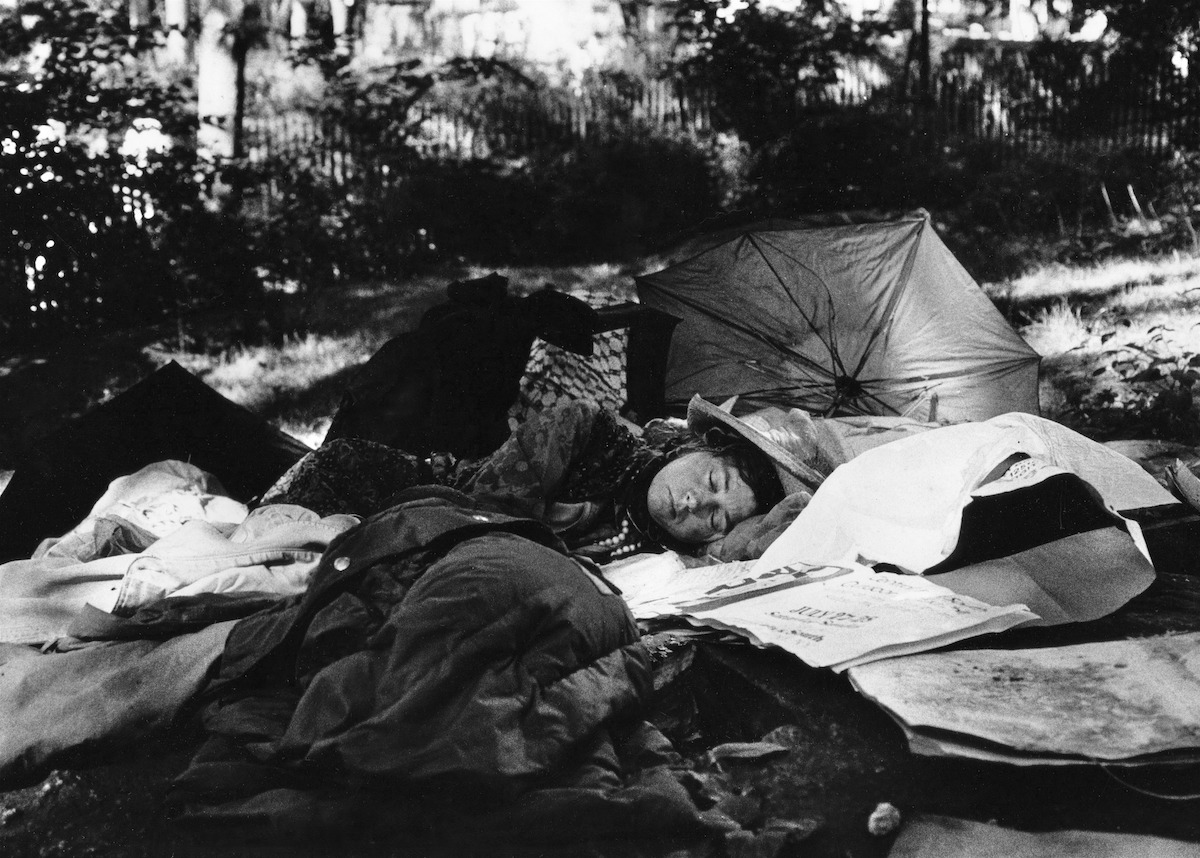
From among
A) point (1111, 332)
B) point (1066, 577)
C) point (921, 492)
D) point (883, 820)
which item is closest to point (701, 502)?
point (921, 492)

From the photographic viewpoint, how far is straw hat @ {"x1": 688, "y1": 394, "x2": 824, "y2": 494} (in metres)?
2.79

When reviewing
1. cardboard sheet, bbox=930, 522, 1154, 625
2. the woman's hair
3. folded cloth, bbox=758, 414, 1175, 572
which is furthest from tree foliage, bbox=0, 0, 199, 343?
cardboard sheet, bbox=930, 522, 1154, 625

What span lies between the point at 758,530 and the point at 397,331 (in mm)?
3513

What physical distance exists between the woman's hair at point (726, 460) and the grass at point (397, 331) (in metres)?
1.76

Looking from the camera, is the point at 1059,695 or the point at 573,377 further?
the point at 573,377

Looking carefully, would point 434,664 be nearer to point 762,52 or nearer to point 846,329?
point 846,329

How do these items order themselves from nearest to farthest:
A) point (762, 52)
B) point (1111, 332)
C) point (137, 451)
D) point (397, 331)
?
point (137, 451) → point (1111, 332) → point (397, 331) → point (762, 52)

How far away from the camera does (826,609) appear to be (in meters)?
2.14

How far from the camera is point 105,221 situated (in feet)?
17.8

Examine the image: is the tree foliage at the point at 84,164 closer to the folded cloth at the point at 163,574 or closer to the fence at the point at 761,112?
the fence at the point at 761,112

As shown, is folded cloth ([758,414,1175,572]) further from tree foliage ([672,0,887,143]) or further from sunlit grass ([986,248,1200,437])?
tree foliage ([672,0,887,143])

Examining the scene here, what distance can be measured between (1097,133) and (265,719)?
584cm

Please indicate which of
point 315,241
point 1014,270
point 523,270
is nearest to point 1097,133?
point 1014,270

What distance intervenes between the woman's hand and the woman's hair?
131 mm
